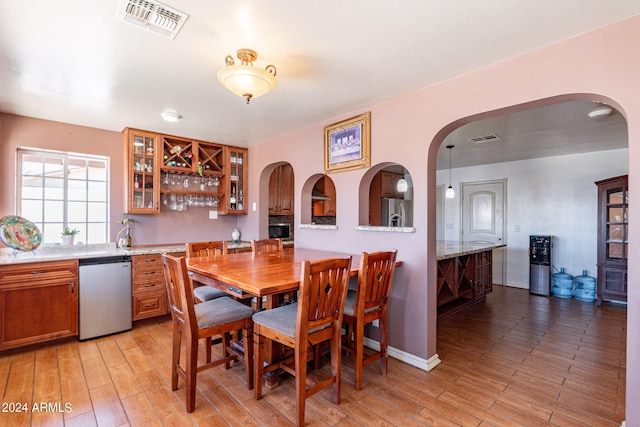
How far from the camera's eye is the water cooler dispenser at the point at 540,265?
16.3 feet

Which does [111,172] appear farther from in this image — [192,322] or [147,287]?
[192,322]

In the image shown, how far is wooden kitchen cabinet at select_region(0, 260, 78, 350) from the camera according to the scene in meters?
2.69

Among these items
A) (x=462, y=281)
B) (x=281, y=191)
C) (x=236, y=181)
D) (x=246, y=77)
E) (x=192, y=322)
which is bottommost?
(x=462, y=281)

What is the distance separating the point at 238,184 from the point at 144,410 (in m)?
3.22

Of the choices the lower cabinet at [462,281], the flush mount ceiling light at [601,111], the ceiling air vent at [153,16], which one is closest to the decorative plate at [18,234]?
the ceiling air vent at [153,16]

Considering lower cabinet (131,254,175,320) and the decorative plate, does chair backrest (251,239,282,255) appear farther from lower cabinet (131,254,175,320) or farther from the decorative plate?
the decorative plate

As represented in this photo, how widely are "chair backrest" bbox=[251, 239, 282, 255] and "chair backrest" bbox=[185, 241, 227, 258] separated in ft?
1.10

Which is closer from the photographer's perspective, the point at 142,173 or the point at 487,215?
the point at 142,173

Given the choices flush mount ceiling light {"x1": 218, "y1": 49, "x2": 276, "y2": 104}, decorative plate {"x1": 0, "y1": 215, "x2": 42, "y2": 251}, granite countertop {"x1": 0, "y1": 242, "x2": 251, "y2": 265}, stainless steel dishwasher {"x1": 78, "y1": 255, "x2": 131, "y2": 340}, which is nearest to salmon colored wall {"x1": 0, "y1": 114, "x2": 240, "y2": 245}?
granite countertop {"x1": 0, "y1": 242, "x2": 251, "y2": 265}

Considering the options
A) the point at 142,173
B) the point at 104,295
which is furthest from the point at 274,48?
the point at 104,295

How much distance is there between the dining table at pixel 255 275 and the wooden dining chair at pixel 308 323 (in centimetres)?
13

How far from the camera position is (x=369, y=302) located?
7.27ft

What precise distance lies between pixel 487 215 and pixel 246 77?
5.67m

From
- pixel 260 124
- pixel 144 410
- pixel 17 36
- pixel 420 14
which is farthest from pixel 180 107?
pixel 144 410
